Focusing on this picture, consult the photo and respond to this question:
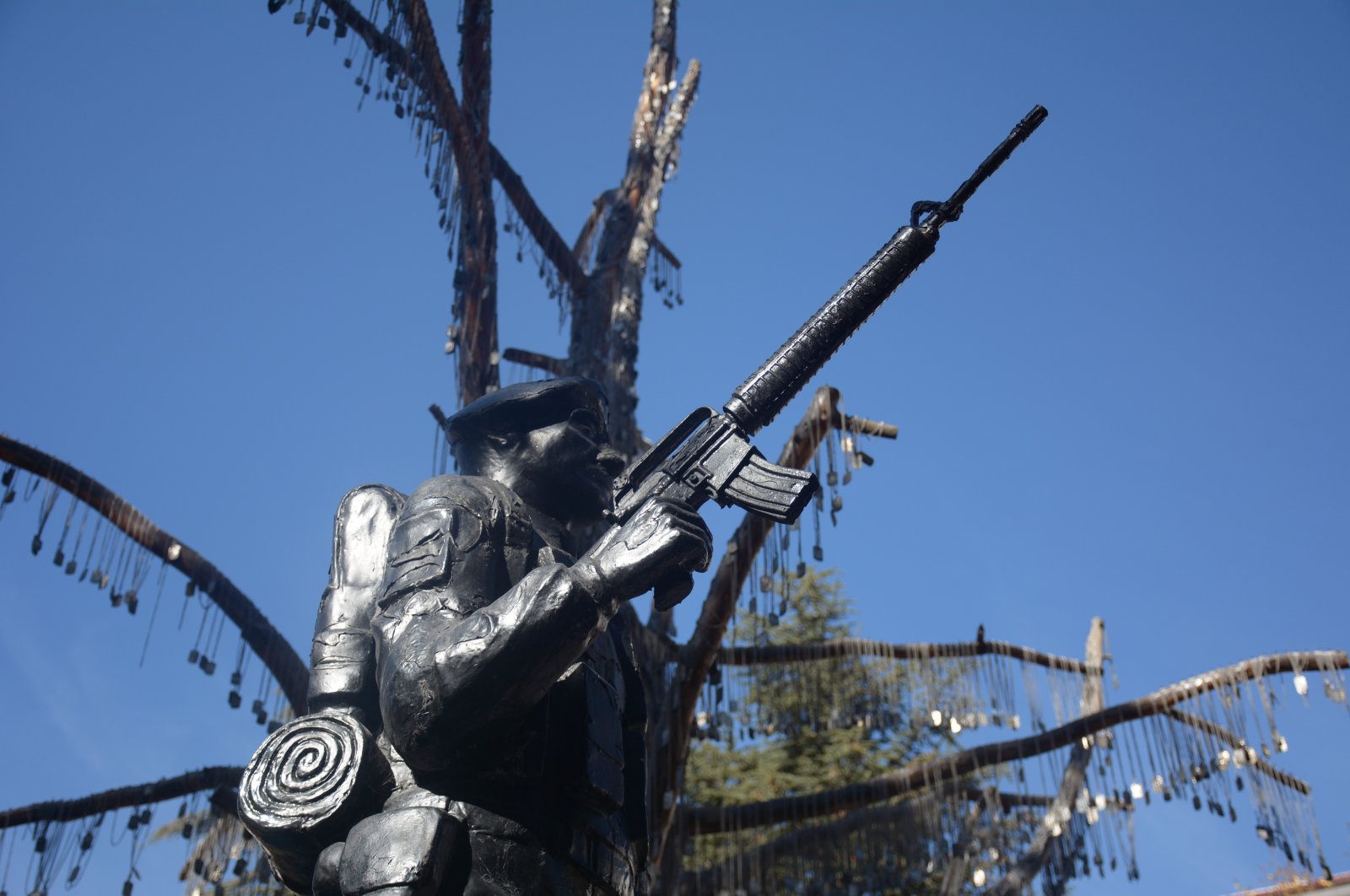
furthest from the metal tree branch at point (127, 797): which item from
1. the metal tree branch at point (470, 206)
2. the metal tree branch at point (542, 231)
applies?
the metal tree branch at point (542, 231)

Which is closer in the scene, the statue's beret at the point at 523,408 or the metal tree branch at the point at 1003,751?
the statue's beret at the point at 523,408

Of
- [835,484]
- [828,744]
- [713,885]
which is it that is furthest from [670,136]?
[828,744]

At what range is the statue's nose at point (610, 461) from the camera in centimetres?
363

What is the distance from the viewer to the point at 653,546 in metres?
2.89

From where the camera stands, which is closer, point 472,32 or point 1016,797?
point 472,32

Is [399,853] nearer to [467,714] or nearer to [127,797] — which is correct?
[467,714]

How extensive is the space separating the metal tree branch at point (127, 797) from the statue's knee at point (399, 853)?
5.89 meters

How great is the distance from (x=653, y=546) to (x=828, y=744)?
39.2ft

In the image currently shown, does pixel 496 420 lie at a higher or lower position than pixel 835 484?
lower

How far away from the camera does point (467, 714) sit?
2.72 meters

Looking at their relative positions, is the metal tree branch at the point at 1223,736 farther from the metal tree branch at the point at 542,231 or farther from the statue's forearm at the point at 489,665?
the statue's forearm at the point at 489,665

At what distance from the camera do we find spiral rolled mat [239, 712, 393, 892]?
286 cm

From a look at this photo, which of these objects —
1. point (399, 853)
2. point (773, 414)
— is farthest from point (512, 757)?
point (773, 414)

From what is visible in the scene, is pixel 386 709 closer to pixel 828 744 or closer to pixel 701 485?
pixel 701 485
